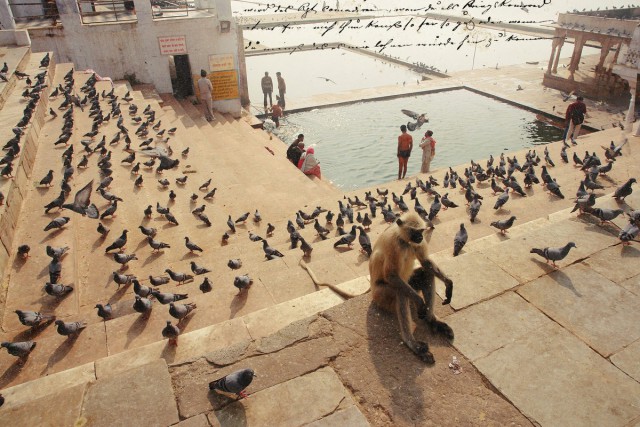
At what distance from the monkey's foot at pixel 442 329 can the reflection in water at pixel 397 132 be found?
30.9 ft

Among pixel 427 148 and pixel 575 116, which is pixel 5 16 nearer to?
pixel 427 148

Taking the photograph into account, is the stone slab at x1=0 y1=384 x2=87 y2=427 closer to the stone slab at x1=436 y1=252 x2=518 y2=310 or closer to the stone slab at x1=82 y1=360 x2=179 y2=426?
the stone slab at x1=82 y1=360 x2=179 y2=426

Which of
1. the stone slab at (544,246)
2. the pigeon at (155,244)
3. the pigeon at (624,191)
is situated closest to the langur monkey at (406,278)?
the stone slab at (544,246)

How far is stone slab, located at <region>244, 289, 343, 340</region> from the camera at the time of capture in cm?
504

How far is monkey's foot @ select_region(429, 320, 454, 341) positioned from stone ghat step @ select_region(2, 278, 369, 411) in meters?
1.36

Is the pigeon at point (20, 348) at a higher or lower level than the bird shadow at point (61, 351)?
higher

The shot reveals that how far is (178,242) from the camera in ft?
28.1

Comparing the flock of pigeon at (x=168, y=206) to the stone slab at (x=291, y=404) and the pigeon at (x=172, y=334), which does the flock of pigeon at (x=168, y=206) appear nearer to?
the pigeon at (x=172, y=334)

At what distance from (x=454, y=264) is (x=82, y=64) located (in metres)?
18.9

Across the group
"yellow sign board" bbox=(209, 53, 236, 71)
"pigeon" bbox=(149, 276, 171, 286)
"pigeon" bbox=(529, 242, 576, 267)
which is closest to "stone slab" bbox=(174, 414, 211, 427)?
"pigeon" bbox=(149, 276, 171, 286)

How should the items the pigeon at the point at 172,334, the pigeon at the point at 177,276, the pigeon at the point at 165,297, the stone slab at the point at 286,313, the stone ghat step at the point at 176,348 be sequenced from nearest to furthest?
1. the stone ghat step at the point at 176,348
2. the pigeon at the point at 172,334
3. the stone slab at the point at 286,313
4. the pigeon at the point at 165,297
5. the pigeon at the point at 177,276

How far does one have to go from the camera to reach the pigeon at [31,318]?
544cm

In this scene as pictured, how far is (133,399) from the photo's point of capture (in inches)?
146

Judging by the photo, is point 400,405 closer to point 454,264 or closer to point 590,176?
point 454,264
